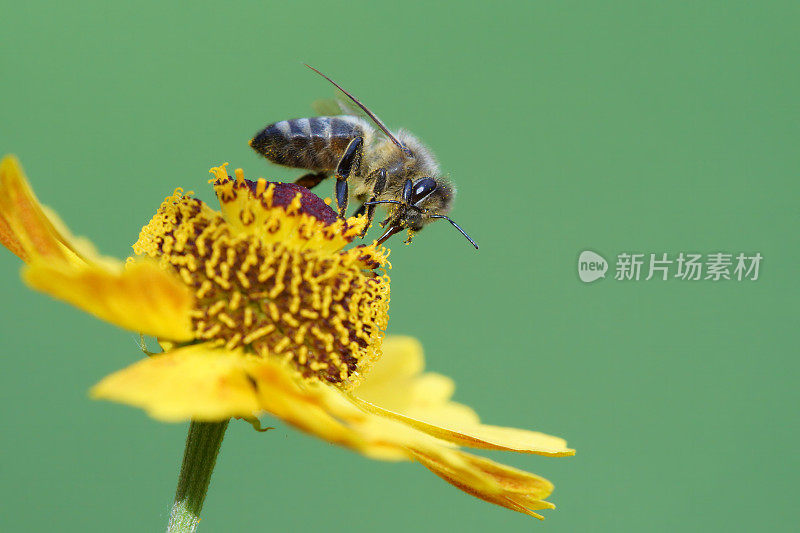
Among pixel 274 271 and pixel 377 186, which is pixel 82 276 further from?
pixel 377 186

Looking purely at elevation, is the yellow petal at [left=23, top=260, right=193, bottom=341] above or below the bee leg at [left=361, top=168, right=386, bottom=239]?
below

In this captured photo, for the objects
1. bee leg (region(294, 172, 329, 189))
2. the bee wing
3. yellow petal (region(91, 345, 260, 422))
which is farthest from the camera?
the bee wing

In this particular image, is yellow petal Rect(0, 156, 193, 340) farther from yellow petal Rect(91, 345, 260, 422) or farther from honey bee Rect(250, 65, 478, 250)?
honey bee Rect(250, 65, 478, 250)

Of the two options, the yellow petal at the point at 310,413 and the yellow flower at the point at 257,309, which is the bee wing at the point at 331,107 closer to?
the yellow flower at the point at 257,309

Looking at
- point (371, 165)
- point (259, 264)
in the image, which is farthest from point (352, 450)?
A: point (371, 165)

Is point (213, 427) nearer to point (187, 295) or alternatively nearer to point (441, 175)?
point (187, 295)

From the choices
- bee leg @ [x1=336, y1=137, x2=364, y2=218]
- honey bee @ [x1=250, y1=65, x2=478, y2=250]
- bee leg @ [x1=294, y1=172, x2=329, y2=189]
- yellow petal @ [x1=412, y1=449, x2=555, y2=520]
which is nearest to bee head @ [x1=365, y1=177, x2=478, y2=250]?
honey bee @ [x1=250, y1=65, x2=478, y2=250]
